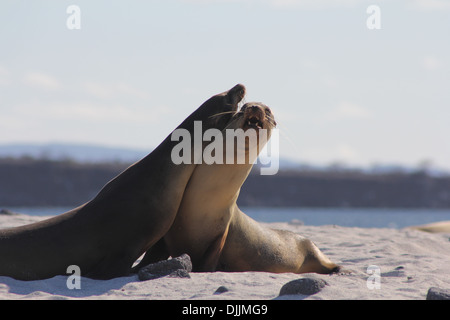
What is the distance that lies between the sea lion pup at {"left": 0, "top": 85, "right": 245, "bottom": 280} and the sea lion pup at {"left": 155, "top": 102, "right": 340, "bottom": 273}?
18cm

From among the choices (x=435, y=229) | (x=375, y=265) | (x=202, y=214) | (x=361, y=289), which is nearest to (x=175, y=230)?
(x=202, y=214)

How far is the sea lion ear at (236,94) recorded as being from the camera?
7.28 m

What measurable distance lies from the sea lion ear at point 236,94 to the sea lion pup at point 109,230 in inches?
27.1

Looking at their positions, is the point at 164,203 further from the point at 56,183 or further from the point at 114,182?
the point at 56,183

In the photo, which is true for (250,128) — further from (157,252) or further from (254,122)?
(157,252)

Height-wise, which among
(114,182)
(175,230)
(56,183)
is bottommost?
(56,183)

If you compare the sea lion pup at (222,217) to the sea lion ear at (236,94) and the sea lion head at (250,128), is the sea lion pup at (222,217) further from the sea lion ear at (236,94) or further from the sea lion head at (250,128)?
the sea lion ear at (236,94)

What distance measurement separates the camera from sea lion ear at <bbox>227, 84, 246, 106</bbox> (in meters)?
7.28

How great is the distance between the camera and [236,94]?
728 centimetres

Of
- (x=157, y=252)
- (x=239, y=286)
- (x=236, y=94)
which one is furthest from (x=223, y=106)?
(x=239, y=286)

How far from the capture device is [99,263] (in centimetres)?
670

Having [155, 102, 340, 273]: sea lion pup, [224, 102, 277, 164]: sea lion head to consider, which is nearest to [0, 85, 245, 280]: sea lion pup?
[155, 102, 340, 273]: sea lion pup

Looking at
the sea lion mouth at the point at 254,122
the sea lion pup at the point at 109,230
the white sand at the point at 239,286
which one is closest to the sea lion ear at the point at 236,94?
the sea lion mouth at the point at 254,122

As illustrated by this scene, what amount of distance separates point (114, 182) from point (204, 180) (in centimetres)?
84
